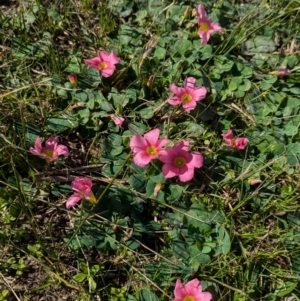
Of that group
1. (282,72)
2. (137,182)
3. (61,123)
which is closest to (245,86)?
(282,72)

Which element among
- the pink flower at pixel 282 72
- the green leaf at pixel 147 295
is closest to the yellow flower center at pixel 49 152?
the green leaf at pixel 147 295

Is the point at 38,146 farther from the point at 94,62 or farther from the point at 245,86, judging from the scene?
the point at 245,86

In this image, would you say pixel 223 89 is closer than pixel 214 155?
No

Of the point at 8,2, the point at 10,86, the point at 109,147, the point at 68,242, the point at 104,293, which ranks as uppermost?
the point at 8,2

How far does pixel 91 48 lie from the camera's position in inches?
81.2

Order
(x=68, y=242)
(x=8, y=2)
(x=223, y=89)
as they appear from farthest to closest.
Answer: (x=8, y=2) < (x=223, y=89) < (x=68, y=242)

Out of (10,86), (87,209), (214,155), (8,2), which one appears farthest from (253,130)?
(8,2)

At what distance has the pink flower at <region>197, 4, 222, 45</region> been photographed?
6.58 ft

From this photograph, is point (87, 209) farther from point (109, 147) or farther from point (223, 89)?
point (223, 89)

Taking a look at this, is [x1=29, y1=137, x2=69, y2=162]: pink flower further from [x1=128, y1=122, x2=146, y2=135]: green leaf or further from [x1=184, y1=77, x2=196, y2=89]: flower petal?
[x1=184, y1=77, x2=196, y2=89]: flower petal

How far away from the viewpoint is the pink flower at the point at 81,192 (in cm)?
164

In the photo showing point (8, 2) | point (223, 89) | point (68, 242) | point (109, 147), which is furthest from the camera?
point (8, 2)

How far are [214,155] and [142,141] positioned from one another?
1.04 ft

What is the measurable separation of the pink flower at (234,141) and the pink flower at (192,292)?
518 mm
